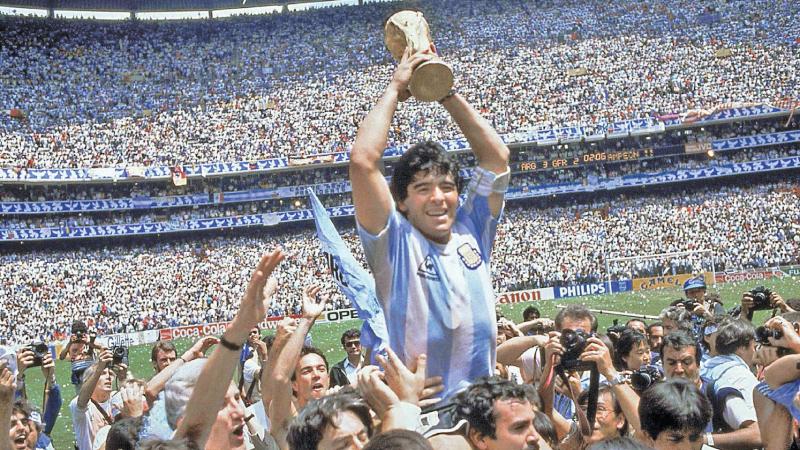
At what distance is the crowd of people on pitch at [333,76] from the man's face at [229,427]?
53.6m

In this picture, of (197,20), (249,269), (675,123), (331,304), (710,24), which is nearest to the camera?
(331,304)

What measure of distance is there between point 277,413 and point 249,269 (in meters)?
46.7

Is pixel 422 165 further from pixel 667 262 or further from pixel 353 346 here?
pixel 667 262

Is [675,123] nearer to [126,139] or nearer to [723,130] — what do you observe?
[723,130]

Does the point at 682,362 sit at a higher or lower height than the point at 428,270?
lower

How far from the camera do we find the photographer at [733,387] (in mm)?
5277

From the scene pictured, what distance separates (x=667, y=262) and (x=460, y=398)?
139 feet

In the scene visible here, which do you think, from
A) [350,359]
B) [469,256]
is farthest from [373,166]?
[350,359]

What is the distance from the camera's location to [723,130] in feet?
194

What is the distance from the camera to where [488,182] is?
421 cm

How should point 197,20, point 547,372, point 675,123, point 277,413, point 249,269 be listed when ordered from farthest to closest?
point 197,20 < point 675,123 < point 249,269 < point 547,372 < point 277,413

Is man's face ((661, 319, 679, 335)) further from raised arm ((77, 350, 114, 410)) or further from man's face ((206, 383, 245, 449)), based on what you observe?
A: man's face ((206, 383, 245, 449))

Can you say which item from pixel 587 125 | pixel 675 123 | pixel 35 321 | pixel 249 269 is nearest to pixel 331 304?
pixel 249 269

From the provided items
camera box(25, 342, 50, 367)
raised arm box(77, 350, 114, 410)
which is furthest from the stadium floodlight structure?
camera box(25, 342, 50, 367)
